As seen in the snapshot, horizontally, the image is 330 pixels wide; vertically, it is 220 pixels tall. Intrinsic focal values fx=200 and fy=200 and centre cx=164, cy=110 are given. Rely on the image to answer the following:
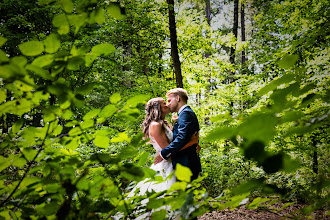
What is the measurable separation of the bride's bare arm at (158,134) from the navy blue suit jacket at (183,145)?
287 mm

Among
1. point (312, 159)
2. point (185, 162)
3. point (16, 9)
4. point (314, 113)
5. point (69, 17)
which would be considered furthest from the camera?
point (16, 9)

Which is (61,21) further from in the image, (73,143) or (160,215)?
(160,215)

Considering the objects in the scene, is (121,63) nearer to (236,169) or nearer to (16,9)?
(16,9)

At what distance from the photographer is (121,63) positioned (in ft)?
22.7

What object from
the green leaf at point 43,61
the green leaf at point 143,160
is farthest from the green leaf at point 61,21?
the green leaf at point 143,160

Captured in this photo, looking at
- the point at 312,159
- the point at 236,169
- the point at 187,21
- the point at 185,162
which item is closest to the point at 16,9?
the point at 187,21

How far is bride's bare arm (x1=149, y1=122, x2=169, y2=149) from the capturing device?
9.62ft

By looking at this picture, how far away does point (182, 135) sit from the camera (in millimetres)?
2613

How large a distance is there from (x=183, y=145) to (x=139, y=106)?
393 cm

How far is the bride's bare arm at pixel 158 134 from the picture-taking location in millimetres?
2932

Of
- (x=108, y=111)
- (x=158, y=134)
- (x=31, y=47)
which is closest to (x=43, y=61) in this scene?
(x=31, y=47)

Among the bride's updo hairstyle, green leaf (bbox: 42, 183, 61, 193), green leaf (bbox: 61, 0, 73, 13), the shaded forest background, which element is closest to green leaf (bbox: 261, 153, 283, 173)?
the shaded forest background

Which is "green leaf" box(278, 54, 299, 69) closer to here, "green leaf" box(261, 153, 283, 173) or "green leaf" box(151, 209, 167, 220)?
"green leaf" box(261, 153, 283, 173)

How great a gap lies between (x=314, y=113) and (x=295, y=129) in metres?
0.26
